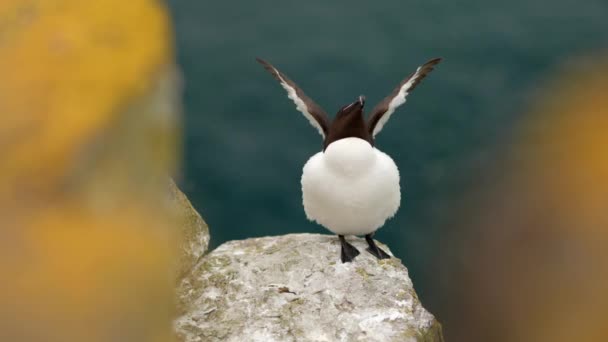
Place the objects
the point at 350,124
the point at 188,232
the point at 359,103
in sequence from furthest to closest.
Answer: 1. the point at 188,232
2. the point at 350,124
3. the point at 359,103

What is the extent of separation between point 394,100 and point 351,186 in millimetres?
758

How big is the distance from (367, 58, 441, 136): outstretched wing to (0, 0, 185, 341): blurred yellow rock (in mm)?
2007

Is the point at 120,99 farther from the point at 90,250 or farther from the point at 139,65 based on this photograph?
the point at 90,250

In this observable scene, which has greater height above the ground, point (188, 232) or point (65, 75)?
point (65, 75)

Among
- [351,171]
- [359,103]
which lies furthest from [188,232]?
[359,103]

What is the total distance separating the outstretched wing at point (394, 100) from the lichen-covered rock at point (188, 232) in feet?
5.08

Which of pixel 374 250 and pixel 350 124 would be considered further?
pixel 374 250

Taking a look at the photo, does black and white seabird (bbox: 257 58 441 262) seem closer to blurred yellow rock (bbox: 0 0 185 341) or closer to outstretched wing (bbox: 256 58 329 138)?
outstretched wing (bbox: 256 58 329 138)

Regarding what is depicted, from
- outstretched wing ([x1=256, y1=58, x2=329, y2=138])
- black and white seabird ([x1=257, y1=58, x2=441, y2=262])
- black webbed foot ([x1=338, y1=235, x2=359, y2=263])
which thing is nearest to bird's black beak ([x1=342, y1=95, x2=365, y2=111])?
black and white seabird ([x1=257, y1=58, x2=441, y2=262])

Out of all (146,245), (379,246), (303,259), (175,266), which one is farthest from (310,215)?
(146,245)

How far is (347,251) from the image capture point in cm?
523

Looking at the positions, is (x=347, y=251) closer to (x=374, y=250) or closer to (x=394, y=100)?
(x=374, y=250)

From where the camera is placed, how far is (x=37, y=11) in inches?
128

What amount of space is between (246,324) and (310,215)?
3.48ft
